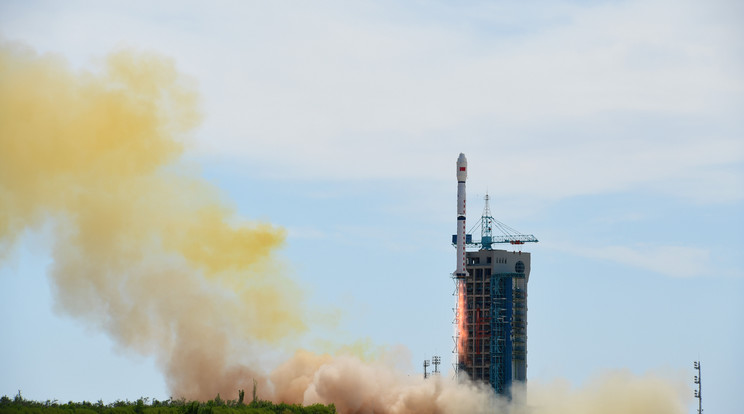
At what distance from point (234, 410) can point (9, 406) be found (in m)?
33.8

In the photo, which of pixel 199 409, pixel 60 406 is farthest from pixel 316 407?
pixel 60 406

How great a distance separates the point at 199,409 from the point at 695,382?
272 ft

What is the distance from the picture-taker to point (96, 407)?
18162 centimetres

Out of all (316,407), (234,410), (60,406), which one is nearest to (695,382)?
(316,407)

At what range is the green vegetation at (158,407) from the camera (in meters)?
174

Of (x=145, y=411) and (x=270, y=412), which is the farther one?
(x=270, y=412)

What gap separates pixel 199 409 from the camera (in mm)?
177500

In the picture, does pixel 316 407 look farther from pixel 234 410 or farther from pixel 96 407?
pixel 96 407

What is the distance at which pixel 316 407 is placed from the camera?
198 meters

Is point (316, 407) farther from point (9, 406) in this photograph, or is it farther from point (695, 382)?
point (695, 382)

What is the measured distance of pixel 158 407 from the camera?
594ft

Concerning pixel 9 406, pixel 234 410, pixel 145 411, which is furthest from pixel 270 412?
pixel 9 406

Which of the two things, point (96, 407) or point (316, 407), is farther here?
point (316, 407)

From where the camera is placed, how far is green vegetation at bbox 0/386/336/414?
174125mm
